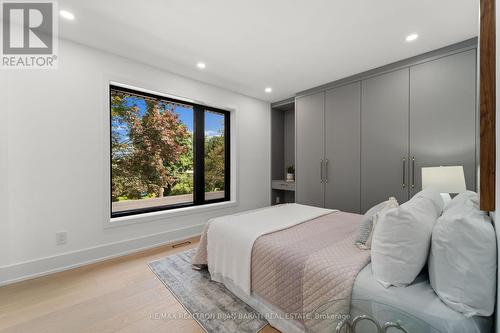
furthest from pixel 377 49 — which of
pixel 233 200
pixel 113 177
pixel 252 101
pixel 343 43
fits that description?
pixel 113 177

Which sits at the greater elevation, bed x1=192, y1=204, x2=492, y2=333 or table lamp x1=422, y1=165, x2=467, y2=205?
table lamp x1=422, y1=165, x2=467, y2=205

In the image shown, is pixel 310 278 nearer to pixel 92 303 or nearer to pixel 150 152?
pixel 92 303

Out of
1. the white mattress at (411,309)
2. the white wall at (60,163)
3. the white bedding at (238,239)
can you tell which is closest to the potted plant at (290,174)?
the white bedding at (238,239)

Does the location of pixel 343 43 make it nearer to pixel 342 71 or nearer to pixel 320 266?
pixel 342 71

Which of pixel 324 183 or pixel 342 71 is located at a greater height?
pixel 342 71

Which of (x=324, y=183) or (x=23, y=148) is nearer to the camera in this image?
(x=23, y=148)

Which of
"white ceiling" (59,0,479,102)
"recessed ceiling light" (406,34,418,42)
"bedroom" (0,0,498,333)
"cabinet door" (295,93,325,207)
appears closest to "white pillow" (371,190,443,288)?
"bedroom" (0,0,498,333)

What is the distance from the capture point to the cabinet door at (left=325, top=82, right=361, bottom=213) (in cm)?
326

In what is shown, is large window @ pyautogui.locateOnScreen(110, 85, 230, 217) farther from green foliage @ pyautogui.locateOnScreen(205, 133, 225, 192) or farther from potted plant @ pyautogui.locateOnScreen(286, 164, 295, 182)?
potted plant @ pyautogui.locateOnScreen(286, 164, 295, 182)

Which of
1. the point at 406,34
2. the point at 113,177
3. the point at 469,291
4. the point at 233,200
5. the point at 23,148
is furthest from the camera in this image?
the point at 233,200

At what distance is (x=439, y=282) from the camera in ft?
3.23

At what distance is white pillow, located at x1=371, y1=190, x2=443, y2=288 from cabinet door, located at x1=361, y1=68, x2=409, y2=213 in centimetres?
200

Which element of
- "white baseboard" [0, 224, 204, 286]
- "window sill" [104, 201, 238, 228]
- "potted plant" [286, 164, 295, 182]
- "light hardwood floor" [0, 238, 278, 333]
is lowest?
"light hardwood floor" [0, 238, 278, 333]

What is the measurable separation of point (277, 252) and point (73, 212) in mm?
2358
